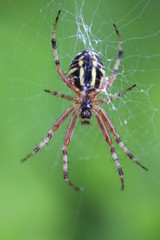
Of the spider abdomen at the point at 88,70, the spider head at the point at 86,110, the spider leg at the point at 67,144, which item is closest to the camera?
the spider abdomen at the point at 88,70

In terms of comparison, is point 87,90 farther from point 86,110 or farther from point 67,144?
point 67,144

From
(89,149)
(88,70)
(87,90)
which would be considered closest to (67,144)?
(89,149)

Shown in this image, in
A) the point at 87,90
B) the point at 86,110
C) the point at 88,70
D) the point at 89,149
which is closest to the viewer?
the point at 88,70

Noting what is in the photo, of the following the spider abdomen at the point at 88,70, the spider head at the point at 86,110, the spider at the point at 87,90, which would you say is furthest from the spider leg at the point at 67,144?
the spider abdomen at the point at 88,70

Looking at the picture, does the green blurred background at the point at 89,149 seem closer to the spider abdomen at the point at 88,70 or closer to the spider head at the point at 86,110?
the spider head at the point at 86,110

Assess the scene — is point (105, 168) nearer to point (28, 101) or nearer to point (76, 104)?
point (76, 104)

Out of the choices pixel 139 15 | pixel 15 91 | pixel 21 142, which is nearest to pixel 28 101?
pixel 15 91
